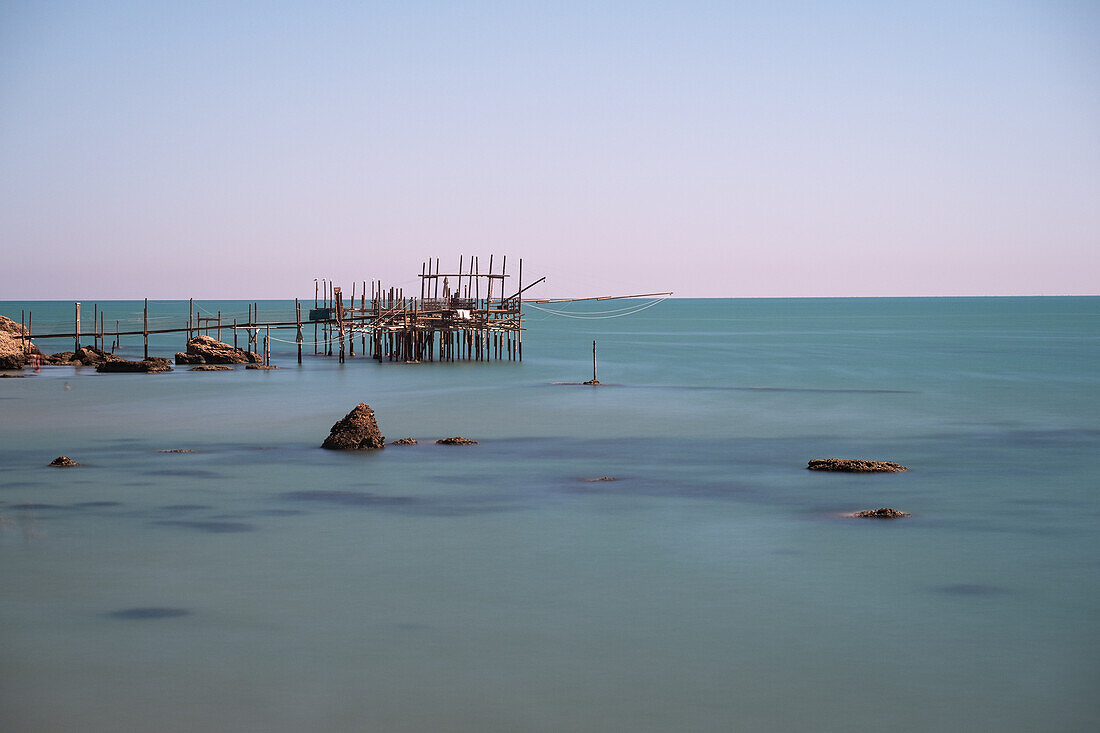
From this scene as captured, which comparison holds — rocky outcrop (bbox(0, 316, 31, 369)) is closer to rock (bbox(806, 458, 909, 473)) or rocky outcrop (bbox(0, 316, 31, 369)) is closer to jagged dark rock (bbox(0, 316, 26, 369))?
jagged dark rock (bbox(0, 316, 26, 369))

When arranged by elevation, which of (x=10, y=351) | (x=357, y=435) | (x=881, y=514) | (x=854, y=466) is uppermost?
(x=10, y=351)

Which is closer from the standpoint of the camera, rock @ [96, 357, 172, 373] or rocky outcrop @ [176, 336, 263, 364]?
rock @ [96, 357, 172, 373]

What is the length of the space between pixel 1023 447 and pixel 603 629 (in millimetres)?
18810

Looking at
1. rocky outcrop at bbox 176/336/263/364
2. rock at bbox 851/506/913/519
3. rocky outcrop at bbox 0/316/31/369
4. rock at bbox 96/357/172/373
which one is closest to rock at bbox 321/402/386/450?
rock at bbox 851/506/913/519

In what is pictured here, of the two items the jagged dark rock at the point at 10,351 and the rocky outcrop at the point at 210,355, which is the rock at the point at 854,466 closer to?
the rocky outcrop at the point at 210,355

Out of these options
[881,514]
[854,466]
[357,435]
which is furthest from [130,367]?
[881,514]

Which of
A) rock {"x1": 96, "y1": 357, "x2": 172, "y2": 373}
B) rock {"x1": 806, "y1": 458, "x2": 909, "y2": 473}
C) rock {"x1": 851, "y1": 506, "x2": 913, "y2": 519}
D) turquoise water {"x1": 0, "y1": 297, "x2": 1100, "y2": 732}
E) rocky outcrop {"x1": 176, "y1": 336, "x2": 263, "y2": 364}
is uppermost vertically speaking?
rocky outcrop {"x1": 176, "y1": 336, "x2": 263, "y2": 364}

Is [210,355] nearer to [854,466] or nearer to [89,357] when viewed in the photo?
[89,357]

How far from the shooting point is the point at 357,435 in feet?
86.2

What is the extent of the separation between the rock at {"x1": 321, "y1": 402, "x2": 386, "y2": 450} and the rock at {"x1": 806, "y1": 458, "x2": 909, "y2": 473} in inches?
386

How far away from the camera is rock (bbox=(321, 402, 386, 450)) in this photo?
26.2 metres

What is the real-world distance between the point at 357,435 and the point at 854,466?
11066mm

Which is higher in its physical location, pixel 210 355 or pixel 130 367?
pixel 210 355

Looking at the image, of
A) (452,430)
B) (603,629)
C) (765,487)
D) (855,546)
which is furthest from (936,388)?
(603,629)
